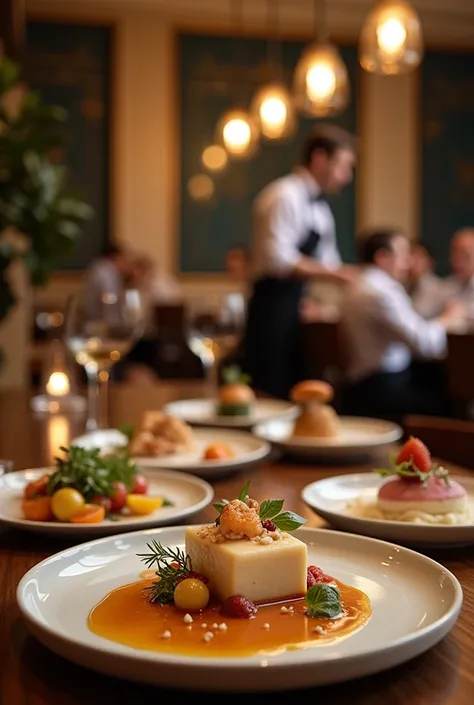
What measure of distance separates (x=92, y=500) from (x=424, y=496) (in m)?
0.42

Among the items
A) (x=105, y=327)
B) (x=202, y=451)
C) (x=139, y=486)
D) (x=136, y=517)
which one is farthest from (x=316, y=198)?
(x=136, y=517)

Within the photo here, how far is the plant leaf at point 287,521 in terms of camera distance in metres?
0.84

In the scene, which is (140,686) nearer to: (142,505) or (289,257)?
(142,505)

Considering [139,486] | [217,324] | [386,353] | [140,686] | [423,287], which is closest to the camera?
[140,686]

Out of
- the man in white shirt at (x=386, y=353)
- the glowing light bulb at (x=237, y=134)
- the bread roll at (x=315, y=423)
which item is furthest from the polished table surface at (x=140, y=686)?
the glowing light bulb at (x=237, y=134)

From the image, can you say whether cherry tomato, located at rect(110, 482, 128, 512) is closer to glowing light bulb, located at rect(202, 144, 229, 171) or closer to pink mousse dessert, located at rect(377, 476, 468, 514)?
pink mousse dessert, located at rect(377, 476, 468, 514)

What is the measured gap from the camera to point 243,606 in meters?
0.77

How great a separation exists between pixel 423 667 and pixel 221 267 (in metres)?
8.97

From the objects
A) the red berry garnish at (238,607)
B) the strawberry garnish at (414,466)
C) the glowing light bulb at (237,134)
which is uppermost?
the glowing light bulb at (237,134)

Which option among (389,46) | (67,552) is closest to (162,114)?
(389,46)

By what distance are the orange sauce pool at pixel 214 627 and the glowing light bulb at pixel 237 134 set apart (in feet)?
15.3

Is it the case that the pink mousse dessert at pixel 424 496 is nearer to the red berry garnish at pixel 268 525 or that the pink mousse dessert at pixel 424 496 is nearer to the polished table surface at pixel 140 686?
the polished table surface at pixel 140 686

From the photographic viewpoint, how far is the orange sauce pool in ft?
2.27

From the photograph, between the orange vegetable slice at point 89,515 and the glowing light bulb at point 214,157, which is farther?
the glowing light bulb at point 214,157
